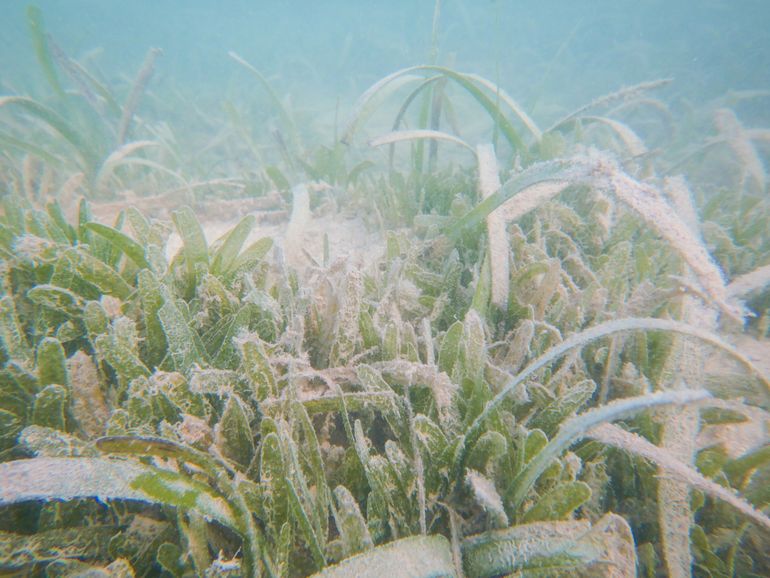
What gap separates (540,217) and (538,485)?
5.20 ft

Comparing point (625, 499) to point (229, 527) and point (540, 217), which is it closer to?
point (229, 527)

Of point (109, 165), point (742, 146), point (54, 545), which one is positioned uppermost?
point (742, 146)

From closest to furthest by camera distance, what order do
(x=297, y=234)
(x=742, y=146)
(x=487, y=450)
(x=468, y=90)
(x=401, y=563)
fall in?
(x=401, y=563)
(x=487, y=450)
(x=297, y=234)
(x=468, y=90)
(x=742, y=146)

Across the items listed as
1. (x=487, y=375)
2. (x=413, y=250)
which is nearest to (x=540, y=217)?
(x=413, y=250)

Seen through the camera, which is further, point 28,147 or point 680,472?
point 28,147

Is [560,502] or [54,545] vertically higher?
[560,502]

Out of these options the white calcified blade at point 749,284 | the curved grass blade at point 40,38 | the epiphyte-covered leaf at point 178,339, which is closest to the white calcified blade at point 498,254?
the white calcified blade at point 749,284

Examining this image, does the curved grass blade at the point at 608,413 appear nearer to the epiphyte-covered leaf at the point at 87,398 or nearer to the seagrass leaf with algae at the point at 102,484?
the seagrass leaf with algae at the point at 102,484

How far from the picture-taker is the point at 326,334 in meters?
1.58

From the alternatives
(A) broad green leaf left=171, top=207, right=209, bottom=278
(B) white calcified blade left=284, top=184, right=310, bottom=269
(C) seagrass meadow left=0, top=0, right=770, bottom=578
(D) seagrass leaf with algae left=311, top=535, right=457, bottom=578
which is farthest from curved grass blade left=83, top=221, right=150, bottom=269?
(D) seagrass leaf with algae left=311, top=535, right=457, bottom=578

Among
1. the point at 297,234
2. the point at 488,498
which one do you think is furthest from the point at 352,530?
the point at 297,234

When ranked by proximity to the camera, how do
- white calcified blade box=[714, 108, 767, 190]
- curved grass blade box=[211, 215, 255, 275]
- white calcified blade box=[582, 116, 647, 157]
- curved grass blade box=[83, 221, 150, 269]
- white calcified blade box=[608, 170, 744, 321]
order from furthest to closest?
white calcified blade box=[714, 108, 767, 190] → white calcified blade box=[582, 116, 647, 157] → curved grass blade box=[211, 215, 255, 275] → curved grass blade box=[83, 221, 150, 269] → white calcified blade box=[608, 170, 744, 321]

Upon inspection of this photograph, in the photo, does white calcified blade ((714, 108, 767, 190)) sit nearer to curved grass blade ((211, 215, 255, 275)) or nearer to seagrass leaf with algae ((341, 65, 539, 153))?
seagrass leaf with algae ((341, 65, 539, 153))

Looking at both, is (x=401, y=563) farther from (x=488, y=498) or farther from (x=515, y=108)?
(x=515, y=108)
